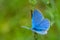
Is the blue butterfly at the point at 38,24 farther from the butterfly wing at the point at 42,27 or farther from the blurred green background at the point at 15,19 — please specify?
the blurred green background at the point at 15,19

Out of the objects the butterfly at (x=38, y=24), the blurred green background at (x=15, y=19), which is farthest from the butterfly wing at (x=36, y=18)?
the blurred green background at (x=15, y=19)

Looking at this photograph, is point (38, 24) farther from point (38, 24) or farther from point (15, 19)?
point (15, 19)

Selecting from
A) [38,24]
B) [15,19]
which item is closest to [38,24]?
[38,24]

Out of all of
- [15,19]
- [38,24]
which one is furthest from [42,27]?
[15,19]

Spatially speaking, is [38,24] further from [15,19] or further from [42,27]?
[15,19]

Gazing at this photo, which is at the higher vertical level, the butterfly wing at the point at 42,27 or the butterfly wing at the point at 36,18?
the butterfly wing at the point at 36,18

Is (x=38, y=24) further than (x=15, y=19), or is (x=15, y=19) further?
(x=15, y=19)

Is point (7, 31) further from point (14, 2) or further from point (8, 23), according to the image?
point (14, 2)

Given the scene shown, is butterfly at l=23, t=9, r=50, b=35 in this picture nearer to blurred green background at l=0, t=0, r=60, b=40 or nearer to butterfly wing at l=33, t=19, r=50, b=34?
butterfly wing at l=33, t=19, r=50, b=34

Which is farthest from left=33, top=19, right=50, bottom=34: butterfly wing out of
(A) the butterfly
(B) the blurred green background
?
(B) the blurred green background

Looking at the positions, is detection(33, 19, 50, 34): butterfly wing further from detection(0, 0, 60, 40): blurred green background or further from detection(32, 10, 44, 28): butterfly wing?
detection(0, 0, 60, 40): blurred green background

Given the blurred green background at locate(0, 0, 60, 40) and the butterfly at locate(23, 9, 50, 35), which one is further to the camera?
the blurred green background at locate(0, 0, 60, 40)

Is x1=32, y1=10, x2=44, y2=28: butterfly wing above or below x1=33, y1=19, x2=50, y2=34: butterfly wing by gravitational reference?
above
